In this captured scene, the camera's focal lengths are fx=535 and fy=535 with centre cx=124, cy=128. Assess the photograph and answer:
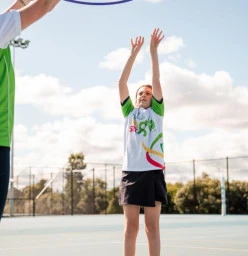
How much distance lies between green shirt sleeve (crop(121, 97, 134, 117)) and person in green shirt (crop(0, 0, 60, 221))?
2.14 meters

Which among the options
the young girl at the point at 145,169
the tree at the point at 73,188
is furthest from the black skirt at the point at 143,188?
the tree at the point at 73,188

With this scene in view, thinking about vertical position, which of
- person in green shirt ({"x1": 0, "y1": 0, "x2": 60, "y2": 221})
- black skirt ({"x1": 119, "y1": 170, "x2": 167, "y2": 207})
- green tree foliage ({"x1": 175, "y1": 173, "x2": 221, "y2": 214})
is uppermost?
person in green shirt ({"x1": 0, "y1": 0, "x2": 60, "y2": 221})

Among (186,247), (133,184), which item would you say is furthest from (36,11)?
(186,247)

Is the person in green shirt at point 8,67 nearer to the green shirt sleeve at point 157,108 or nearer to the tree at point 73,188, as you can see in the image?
the green shirt sleeve at point 157,108

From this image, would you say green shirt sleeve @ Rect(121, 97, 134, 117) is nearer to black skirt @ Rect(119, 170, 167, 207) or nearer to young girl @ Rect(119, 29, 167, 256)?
young girl @ Rect(119, 29, 167, 256)

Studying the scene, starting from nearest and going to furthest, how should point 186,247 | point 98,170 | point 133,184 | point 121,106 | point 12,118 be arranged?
point 12,118
point 133,184
point 121,106
point 186,247
point 98,170

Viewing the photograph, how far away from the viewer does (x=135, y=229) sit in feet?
13.8

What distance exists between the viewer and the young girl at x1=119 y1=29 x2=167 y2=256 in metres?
4.14

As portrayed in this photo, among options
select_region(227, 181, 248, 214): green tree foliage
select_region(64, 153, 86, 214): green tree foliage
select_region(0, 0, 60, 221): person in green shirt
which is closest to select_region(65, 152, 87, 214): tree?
select_region(64, 153, 86, 214): green tree foliage

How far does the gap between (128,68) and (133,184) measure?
1.03 m

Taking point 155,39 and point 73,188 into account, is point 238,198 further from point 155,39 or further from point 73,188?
point 155,39

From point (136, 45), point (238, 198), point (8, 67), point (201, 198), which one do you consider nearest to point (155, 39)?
point (136, 45)

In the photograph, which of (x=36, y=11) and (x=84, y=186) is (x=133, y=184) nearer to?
(x=36, y=11)

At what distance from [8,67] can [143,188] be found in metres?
2.00
